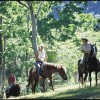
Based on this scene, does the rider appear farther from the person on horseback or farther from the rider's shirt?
the person on horseback

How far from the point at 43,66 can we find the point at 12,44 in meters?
28.7

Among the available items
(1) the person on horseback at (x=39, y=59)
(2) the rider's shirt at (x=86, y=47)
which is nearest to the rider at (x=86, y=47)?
(2) the rider's shirt at (x=86, y=47)

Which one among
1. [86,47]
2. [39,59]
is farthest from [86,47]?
[39,59]

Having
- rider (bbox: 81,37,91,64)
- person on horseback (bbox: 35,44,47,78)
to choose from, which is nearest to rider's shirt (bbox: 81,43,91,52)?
rider (bbox: 81,37,91,64)

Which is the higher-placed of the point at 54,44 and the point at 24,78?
the point at 54,44

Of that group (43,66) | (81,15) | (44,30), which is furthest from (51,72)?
(44,30)

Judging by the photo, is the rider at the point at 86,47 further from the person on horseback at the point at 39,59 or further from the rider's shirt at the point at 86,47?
the person on horseback at the point at 39,59

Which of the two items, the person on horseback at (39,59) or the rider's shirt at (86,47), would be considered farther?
the person on horseback at (39,59)

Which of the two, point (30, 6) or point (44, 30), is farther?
point (44, 30)

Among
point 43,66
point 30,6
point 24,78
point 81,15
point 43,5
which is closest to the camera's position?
point 43,66

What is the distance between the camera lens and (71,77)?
74500mm

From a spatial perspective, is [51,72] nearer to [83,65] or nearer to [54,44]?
[83,65]

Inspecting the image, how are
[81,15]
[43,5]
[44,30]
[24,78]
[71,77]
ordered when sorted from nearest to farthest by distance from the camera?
[43,5], [81,15], [44,30], [24,78], [71,77]

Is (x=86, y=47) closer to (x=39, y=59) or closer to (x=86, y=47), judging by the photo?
(x=86, y=47)
